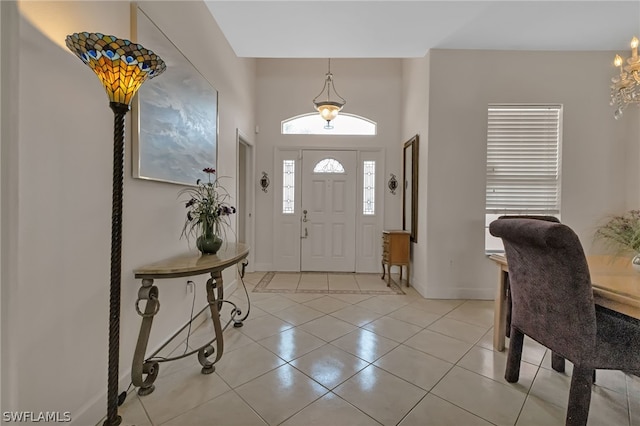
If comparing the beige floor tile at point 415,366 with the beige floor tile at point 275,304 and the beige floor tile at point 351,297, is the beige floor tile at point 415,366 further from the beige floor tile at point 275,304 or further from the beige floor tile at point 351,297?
the beige floor tile at point 275,304

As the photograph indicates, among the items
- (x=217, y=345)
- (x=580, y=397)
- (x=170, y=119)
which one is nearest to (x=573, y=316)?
(x=580, y=397)

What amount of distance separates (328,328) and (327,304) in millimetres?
586

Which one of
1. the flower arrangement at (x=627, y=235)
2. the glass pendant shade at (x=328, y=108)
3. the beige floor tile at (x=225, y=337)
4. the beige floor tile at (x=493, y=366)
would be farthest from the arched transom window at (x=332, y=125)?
the beige floor tile at (x=493, y=366)

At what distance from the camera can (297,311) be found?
286 centimetres

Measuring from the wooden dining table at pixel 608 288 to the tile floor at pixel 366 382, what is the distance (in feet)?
0.91

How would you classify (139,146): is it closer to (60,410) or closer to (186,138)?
(186,138)

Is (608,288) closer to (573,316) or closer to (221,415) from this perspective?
(573,316)

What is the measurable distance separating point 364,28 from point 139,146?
2.37 meters

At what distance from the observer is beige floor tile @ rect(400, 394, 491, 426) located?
4.61 ft

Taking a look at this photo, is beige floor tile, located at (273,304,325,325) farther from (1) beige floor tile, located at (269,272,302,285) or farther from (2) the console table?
(1) beige floor tile, located at (269,272,302,285)

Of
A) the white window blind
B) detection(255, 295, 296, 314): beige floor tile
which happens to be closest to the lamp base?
detection(255, 295, 296, 314): beige floor tile

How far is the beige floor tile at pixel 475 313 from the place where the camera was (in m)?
2.65

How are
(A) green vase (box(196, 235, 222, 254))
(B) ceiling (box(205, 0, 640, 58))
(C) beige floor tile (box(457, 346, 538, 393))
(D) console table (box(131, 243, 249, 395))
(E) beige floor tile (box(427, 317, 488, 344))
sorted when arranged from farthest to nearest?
(B) ceiling (box(205, 0, 640, 58))
(E) beige floor tile (box(427, 317, 488, 344))
(A) green vase (box(196, 235, 222, 254))
(C) beige floor tile (box(457, 346, 538, 393))
(D) console table (box(131, 243, 249, 395))

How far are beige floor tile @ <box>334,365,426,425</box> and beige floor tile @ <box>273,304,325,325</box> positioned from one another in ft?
3.05
